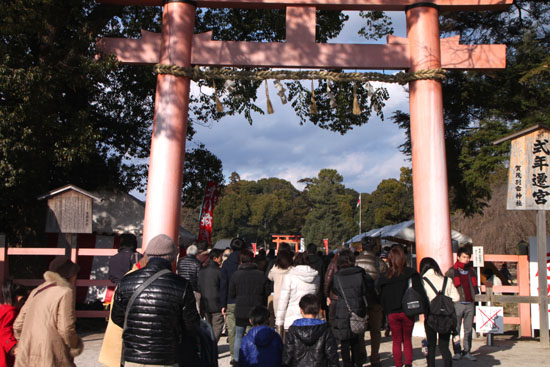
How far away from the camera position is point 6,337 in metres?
4.44

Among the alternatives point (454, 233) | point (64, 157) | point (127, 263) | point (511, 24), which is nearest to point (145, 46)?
point (64, 157)

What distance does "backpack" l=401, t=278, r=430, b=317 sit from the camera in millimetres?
6121

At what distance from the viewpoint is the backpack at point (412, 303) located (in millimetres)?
6121

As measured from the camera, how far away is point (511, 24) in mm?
13867

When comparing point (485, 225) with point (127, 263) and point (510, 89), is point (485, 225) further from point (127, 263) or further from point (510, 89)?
point (127, 263)

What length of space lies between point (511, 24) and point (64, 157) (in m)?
11.3

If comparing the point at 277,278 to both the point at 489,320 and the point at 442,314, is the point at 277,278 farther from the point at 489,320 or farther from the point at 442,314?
the point at 489,320

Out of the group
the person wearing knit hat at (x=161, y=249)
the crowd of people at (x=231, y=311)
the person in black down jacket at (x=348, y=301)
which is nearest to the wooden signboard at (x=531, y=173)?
the crowd of people at (x=231, y=311)

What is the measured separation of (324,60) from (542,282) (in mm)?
5258

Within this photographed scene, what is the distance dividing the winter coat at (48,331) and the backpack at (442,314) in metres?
3.98

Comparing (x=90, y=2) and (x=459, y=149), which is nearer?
(x=90, y=2)

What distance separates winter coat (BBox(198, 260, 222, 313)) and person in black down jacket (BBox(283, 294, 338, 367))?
130 inches

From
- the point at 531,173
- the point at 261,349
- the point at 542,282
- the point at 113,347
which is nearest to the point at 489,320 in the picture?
the point at 542,282

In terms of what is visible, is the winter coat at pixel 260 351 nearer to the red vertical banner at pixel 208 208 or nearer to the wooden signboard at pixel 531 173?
the wooden signboard at pixel 531 173
